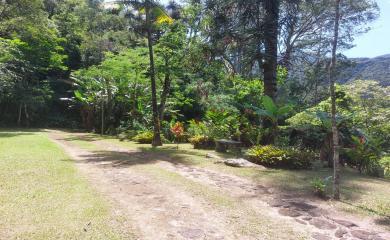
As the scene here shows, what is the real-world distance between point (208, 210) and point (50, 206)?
2712 mm

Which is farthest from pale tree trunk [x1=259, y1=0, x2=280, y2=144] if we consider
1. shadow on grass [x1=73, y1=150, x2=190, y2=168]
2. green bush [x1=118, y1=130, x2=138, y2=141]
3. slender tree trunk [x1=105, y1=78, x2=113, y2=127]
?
slender tree trunk [x1=105, y1=78, x2=113, y2=127]

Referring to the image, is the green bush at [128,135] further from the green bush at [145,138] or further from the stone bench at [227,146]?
the stone bench at [227,146]

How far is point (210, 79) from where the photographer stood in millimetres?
20969

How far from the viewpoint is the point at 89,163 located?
1095 centimetres

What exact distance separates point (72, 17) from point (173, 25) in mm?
20584

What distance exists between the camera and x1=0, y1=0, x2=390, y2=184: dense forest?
506 inches

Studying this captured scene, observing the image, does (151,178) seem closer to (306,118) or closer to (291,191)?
(291,191)

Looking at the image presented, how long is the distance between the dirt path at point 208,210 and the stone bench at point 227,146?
4.97m

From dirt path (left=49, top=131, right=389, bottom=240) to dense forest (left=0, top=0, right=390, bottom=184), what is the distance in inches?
77.4

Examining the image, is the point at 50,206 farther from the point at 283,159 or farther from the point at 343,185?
the point at 283,159

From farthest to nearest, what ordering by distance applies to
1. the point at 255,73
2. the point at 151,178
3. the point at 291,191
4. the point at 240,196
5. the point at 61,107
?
the point at 61,107 → the point at 255,73 → the point at 151,178 → the point at 291,191 → the point at 240,196

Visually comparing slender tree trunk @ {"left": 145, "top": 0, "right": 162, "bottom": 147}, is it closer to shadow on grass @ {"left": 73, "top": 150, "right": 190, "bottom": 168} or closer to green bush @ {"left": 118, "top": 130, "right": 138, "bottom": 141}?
shadow on grass @ {"left": 73, "top": 150, "right": 190, "bottom": 168}

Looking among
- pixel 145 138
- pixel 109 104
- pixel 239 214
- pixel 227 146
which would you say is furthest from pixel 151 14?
pixel 239 214

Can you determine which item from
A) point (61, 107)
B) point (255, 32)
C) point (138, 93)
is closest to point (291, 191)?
point (255, 32)
